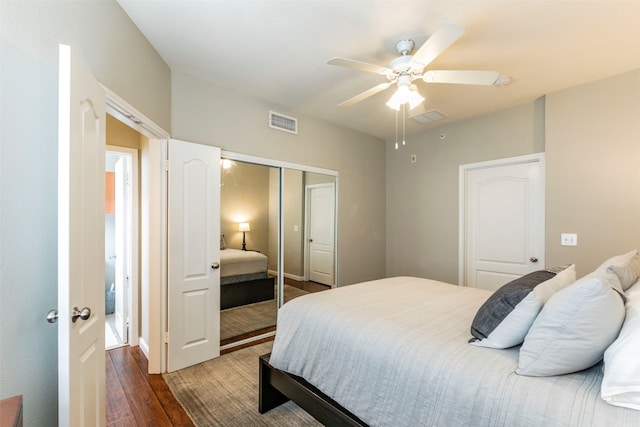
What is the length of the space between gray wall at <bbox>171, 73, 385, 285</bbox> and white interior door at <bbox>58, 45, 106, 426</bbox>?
1.30 metres

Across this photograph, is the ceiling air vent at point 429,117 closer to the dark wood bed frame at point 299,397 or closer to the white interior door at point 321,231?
the white interior door at point 321,231

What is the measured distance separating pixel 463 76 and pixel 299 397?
2336 millimetres

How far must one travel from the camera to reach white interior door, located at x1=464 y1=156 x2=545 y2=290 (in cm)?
315

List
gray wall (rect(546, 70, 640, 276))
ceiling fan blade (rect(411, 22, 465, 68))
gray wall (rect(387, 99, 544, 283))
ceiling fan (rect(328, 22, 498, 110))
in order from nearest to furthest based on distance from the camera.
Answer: ceiling fan blade (rect(411, 22, 465, 68)), ceiling fan (rect(328, 22, 498, 110)), gray wall (rect(546, 70, 640, 276)), gray wall (rect(387, 99, 544, 283))

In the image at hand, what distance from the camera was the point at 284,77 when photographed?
104 inches

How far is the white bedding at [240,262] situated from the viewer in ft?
9.58

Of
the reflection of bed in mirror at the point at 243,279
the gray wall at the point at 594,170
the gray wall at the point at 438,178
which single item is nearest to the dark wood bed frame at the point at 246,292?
the reflection of bed in mirror at the point at 243,279

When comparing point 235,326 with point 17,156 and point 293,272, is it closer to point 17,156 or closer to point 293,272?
point 293,272

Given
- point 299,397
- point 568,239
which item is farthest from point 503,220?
point 299,397

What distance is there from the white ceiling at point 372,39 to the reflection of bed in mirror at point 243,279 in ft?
5.83

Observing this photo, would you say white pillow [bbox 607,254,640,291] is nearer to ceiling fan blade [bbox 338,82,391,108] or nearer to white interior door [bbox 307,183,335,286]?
ceiling fan blade [bbox 338,82,391,108]

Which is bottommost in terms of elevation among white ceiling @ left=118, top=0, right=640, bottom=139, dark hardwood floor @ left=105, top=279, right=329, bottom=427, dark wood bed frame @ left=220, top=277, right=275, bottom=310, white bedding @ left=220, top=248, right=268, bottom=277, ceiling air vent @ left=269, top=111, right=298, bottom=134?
dark hardwood floor @ left=105, top=279, right=329, bottom=427

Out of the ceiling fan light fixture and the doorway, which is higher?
the ceiling fan light fixture

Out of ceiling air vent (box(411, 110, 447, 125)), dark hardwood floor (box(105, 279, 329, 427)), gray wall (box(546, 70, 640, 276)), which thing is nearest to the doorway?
dark hardwood floor (box(105, 279, 329, 427))
